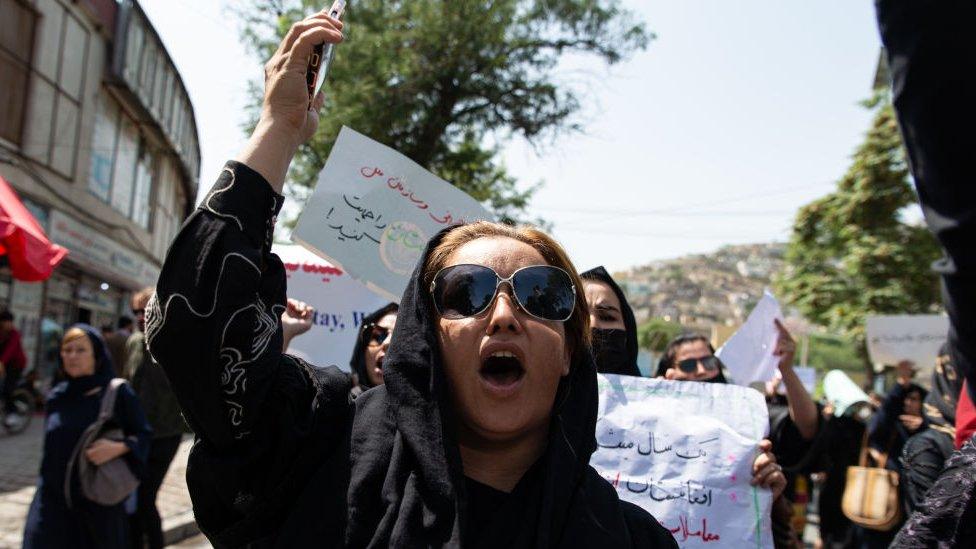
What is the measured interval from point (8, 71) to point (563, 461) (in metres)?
15.6

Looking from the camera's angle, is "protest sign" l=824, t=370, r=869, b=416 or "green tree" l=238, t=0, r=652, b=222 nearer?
"protest sign" l=824, t=370, r=869, b=416

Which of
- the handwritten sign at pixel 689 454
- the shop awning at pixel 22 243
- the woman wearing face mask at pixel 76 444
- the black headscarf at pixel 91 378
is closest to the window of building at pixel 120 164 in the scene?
the black headscarf at pixel 91 378

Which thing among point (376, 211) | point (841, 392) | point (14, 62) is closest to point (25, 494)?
point (376, 211)

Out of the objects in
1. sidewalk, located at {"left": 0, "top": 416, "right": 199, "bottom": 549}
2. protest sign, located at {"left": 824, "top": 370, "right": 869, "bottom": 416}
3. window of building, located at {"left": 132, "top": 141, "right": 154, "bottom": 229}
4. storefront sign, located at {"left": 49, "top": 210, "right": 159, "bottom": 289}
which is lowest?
sidewalk, located at {"left": 0, "top": 416, "right": 199, "bottom": 549}

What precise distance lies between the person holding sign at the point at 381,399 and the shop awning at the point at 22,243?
349cm

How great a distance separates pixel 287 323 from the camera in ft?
10.8

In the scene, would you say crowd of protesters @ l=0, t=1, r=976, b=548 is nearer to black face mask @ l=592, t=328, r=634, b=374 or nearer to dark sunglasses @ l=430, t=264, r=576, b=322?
dark sunglasses @ l=430, t=264, r=576, b=322

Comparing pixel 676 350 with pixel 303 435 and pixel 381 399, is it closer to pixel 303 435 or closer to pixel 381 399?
pixel 381 399

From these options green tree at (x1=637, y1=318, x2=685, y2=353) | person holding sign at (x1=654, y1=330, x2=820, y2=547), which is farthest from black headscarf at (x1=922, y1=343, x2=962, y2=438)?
green tree at (x1=637, y1=318, x2=685, y2=353)

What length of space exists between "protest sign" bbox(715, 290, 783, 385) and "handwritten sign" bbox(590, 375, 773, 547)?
1.01 meters

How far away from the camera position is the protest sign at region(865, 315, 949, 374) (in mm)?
8133

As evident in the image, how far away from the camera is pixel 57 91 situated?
16.1 meters

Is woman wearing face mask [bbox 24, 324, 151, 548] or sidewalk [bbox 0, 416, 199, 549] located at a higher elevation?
woman wearing face mask [bbox 24, 324, 151, 548]

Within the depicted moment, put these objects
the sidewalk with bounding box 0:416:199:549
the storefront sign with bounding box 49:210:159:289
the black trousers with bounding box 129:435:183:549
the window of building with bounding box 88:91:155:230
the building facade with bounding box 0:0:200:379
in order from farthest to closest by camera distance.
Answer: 1. the window of building with bounding box 88:91:155:230
2. the storefront sign with bounding box 49:210:159:289
3. the building facade with bounding box 0:0:200:379
4. the sidewalk with bounding box 0:416:199:549
5. the black trousers with bounding box 129:435:183:549
